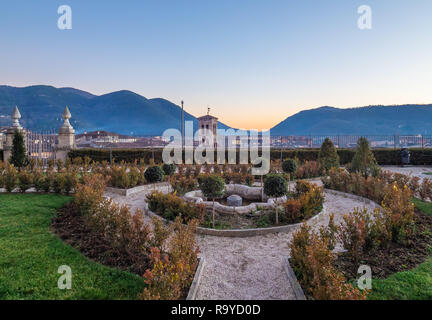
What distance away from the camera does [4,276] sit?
3.37m

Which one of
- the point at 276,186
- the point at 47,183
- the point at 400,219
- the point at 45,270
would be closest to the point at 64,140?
the point at 47,183

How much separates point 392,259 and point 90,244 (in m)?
5.32

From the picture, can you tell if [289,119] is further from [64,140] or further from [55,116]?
[64,140]

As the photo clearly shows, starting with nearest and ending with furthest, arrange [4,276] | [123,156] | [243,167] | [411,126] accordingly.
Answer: [4,276] → [243,167] → [123,156] → [411,126]

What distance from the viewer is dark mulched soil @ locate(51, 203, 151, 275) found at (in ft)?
13.0

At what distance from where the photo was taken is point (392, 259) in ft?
13.7

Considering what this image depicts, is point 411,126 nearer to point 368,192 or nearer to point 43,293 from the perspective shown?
point 368,192

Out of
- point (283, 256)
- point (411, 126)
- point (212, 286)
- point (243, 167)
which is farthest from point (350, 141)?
point (411, 126)

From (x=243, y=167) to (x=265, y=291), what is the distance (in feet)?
29.6

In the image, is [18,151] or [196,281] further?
[18,151]

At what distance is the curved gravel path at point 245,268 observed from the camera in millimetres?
3447

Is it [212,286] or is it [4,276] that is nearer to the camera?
[4,276]

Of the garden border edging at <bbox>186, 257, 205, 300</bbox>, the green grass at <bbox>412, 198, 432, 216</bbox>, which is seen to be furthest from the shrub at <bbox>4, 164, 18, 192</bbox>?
the green grass at <bbox>412, 198, 432, 216</bbox>

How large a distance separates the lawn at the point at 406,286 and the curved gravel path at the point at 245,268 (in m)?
1.13
